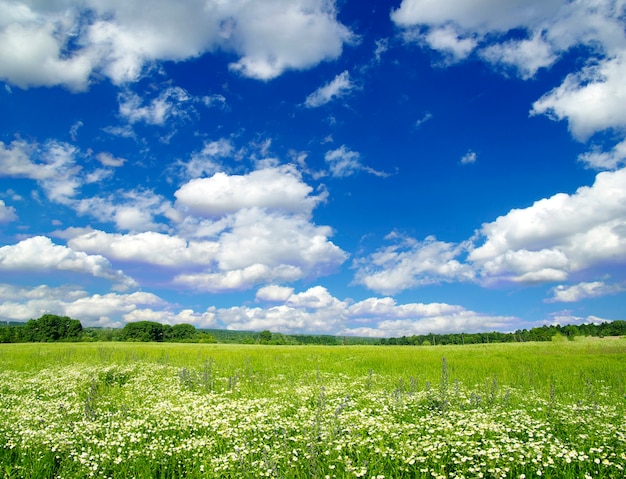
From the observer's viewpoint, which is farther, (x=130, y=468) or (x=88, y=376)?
(x=88, y=376)

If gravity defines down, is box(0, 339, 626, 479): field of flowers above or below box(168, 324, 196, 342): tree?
above

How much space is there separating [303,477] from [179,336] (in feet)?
473

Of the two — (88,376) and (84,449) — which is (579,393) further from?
(88,376)

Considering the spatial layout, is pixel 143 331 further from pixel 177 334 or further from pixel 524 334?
pixel 524 334

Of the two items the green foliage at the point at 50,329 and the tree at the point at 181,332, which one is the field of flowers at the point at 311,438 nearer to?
the green foliage at the point at 50,329

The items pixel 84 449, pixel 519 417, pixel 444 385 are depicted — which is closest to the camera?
pixel 84 449

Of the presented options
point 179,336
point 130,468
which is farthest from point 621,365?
point 179,336

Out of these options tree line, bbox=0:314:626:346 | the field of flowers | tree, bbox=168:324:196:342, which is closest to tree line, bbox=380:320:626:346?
tree line, bbox=0:314:626:346

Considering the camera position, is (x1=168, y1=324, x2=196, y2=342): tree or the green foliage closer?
the green foliage

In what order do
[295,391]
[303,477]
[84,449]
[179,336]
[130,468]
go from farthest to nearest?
[179,336] → [295,391] → [84,449] → [130,468] → [303,477]

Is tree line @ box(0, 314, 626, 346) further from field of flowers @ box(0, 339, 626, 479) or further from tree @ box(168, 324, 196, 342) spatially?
field of flowers @ box(0, 339, 626, 479)

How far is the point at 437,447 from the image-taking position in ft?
23.5

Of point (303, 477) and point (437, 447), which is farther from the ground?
point (437, 447)

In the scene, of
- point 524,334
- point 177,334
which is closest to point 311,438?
point 524,334
